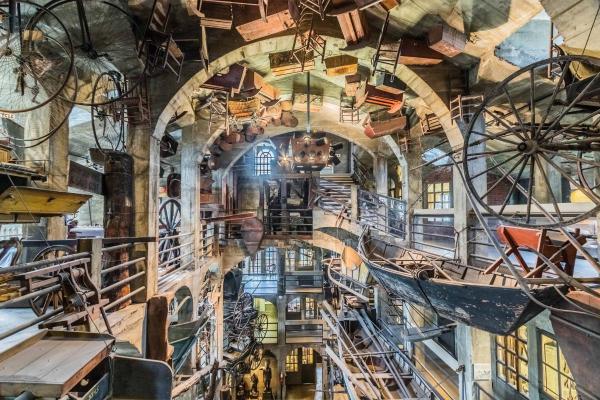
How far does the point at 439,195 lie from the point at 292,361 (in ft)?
50.2

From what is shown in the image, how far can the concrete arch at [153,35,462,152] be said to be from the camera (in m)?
6.40

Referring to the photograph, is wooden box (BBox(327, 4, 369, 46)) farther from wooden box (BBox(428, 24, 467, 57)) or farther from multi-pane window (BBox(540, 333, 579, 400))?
multi-pane window (BBox(540, 333, 579, 400))

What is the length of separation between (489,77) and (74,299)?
8.11 meters

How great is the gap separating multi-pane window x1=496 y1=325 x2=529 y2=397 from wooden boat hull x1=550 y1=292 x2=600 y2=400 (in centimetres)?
320

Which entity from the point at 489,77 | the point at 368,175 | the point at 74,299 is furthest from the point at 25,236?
the point at 368,175

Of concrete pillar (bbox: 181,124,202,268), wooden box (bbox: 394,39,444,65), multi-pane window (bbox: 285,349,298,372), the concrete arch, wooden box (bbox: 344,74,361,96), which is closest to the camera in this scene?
wooden box (bbox: 394,39,444,65)

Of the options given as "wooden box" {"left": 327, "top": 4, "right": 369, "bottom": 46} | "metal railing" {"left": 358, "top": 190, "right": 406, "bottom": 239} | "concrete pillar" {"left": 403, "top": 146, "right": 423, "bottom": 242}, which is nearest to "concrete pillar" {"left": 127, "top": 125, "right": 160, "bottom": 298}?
"wooden box" {"left": 327, "top": 4, "right": 369, "bottom": 46}

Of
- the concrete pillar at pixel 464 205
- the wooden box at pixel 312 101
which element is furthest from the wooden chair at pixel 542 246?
the wooden box at pixel 312 101

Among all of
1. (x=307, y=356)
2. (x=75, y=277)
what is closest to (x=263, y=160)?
(x=307, y=356)

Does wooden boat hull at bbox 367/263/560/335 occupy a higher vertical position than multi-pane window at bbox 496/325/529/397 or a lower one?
higher

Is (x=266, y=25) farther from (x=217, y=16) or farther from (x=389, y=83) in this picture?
(x=389, y=83)

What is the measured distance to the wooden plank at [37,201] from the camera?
11.7 ft

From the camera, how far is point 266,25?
18.5ft

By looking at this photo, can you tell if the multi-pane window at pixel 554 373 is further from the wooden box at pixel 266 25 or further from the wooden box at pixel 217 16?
the wooden box at pixel 217 16
